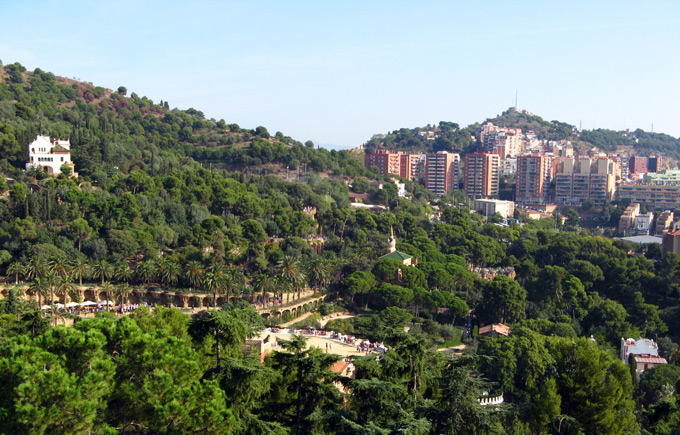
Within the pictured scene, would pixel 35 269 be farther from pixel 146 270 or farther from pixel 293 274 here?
pixel 293 274

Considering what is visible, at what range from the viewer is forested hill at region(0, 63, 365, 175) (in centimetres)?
5388

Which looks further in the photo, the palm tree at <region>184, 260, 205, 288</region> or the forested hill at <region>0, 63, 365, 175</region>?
the forested hill at <region>0, 63, 365, 175</region>

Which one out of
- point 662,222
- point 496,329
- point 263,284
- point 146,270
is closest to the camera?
point 496,329

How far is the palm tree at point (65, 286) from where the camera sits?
35562 millimetres

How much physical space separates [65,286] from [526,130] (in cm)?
12556

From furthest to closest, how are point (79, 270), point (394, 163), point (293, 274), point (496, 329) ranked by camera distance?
point (394, 163)
point (293, 274)
point (496, 329)
point (79, 270)

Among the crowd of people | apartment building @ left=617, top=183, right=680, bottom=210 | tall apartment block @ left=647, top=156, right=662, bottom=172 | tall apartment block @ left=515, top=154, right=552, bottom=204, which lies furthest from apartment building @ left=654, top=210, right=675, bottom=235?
tall apartment block @ left=647, top=156, right=662, bottom=172

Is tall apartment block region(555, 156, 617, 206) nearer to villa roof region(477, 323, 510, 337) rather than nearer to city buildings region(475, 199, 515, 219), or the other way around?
city buildings region(475, 199, 515, 219)

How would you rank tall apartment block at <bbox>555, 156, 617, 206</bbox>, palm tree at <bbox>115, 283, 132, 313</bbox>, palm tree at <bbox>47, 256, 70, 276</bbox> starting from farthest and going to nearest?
1. tall apartment block at <bbox>555, 156, 617, 206</bbox>
2. palm tree at <bbox>115, 283, 132, 313</bbox>
3. palm tree at <bbox>47, 256, 70, 276</bbox>

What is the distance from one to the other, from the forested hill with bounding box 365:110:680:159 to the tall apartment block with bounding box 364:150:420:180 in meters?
20.9

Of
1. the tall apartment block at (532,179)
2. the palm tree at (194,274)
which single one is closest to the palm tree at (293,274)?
the palm tree at (194,274)

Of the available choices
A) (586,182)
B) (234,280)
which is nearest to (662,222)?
(586,182)

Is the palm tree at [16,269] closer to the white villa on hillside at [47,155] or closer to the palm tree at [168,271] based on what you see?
the palm tree at [168,271]

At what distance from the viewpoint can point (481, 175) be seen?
96.1m
